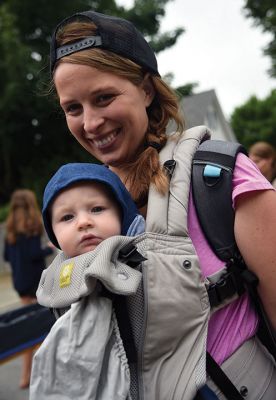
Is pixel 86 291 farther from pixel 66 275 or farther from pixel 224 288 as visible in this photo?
pixel 224 288

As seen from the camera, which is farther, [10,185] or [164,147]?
[10,185]

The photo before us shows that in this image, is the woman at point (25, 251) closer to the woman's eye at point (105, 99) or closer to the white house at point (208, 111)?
the woman's eye at point (105, 99)

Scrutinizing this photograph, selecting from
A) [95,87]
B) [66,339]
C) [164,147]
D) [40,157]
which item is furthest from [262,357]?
[40,157]

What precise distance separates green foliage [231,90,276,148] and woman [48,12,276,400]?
43453mm

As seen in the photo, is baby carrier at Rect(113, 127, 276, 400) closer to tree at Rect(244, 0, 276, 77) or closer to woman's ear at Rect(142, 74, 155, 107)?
woman's ear at Rect(142, 74, 155, 107)

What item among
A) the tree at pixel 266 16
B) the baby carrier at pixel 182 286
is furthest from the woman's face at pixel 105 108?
the tree at pixel 266 16

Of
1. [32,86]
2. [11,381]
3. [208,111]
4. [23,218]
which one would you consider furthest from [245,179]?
[208,111]

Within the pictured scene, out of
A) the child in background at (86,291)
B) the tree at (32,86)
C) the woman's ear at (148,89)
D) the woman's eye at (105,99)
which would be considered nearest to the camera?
the child in background at (86,291)

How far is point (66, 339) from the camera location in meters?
1.13

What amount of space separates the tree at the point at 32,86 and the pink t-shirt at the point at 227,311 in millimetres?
16808

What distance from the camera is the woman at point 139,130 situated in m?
1.22

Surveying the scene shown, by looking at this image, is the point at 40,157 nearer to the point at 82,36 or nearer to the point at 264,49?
the point at 264,49

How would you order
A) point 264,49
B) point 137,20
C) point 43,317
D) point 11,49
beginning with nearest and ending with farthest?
point 43,317 → point 11,49 → point 137,20 → point 264,49

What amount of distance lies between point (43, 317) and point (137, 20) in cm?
1885
